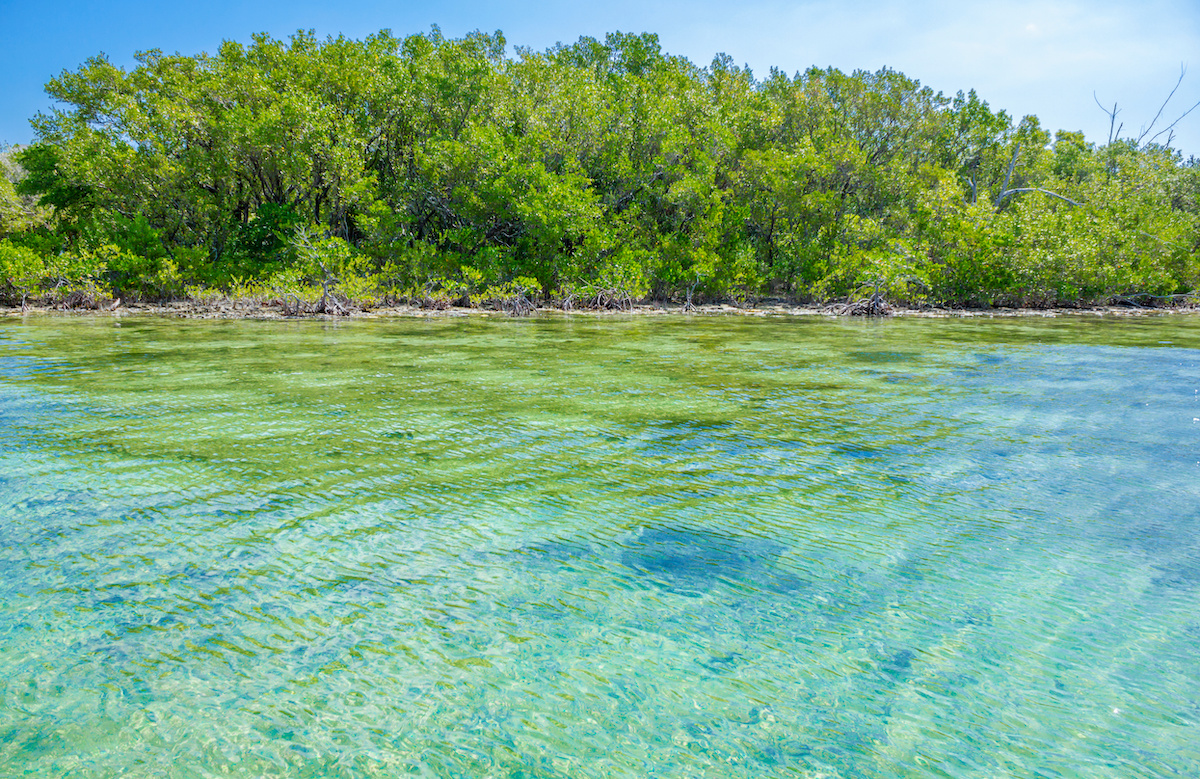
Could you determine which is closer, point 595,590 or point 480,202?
point 595,590

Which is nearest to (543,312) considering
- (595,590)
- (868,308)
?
(868,308)

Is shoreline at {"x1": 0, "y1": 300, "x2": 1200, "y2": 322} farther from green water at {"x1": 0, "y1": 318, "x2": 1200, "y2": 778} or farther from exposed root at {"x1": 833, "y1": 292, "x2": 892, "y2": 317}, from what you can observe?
green water at {"x1": 0, "y1": 318, "x2": 1200, "y2": 778}

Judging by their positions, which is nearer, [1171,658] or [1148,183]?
[1171,658]

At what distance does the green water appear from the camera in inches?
80.1

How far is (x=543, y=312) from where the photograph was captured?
2180cm

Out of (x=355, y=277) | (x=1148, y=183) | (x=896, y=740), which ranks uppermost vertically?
(x=1148, y=183)

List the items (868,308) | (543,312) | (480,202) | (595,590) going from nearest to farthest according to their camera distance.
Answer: (595,590) → (868,308) → (543,312) → (480,202)

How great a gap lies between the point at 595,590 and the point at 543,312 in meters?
19.2

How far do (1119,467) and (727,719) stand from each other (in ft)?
14.7

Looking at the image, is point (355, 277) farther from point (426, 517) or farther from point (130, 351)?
point (426, 517)

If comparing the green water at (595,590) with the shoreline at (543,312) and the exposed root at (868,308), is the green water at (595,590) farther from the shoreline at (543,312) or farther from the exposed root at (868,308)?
the exposed root at (868,308)

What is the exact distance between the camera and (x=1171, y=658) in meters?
2.46

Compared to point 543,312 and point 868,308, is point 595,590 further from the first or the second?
point 868,308

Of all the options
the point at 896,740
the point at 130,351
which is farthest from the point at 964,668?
the point at 130,351
